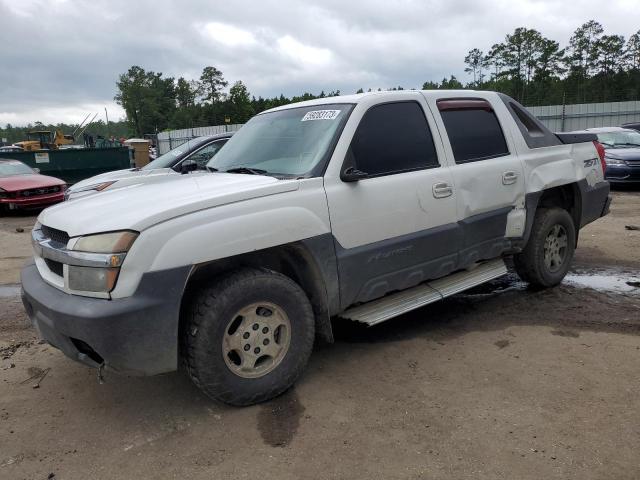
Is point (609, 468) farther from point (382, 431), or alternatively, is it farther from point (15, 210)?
point (15, 210)

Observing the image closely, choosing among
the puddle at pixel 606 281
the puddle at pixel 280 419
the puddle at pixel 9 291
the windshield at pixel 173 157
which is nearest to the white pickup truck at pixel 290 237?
the puddle at pixel 280 419

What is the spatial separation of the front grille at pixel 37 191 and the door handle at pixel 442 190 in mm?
11332

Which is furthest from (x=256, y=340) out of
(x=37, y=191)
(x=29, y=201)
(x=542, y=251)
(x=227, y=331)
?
(x=37, y=191)

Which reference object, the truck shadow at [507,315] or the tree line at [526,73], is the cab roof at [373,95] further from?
the tree line at [526,73]

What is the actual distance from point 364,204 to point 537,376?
1.60m

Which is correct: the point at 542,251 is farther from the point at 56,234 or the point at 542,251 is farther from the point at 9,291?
the point at 9,291

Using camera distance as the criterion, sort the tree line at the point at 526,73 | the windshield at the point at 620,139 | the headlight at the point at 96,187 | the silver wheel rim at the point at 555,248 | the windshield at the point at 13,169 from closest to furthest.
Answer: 1. the silver wheel rim at the point at 555,248
2. the headlight at the point at 96,187
3. the windshield at the point at 13,169
4. the windshield at the point at 620,139
5. the tree line at the point at 526,73

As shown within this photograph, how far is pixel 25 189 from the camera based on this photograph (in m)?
12.2

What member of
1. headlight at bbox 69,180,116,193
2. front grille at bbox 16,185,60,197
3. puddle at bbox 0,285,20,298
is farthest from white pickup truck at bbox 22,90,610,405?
front grille at bbox 16,185,60,197

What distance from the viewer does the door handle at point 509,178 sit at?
14.7ft

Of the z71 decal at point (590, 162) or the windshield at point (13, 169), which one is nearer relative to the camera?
the z71 decal at point (590, 162)

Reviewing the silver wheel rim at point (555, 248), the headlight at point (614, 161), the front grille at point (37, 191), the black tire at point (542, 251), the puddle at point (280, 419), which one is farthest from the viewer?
the headlight at point (614, 161)

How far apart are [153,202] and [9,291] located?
403 centimetres

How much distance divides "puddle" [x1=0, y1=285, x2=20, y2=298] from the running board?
420 centimetres
